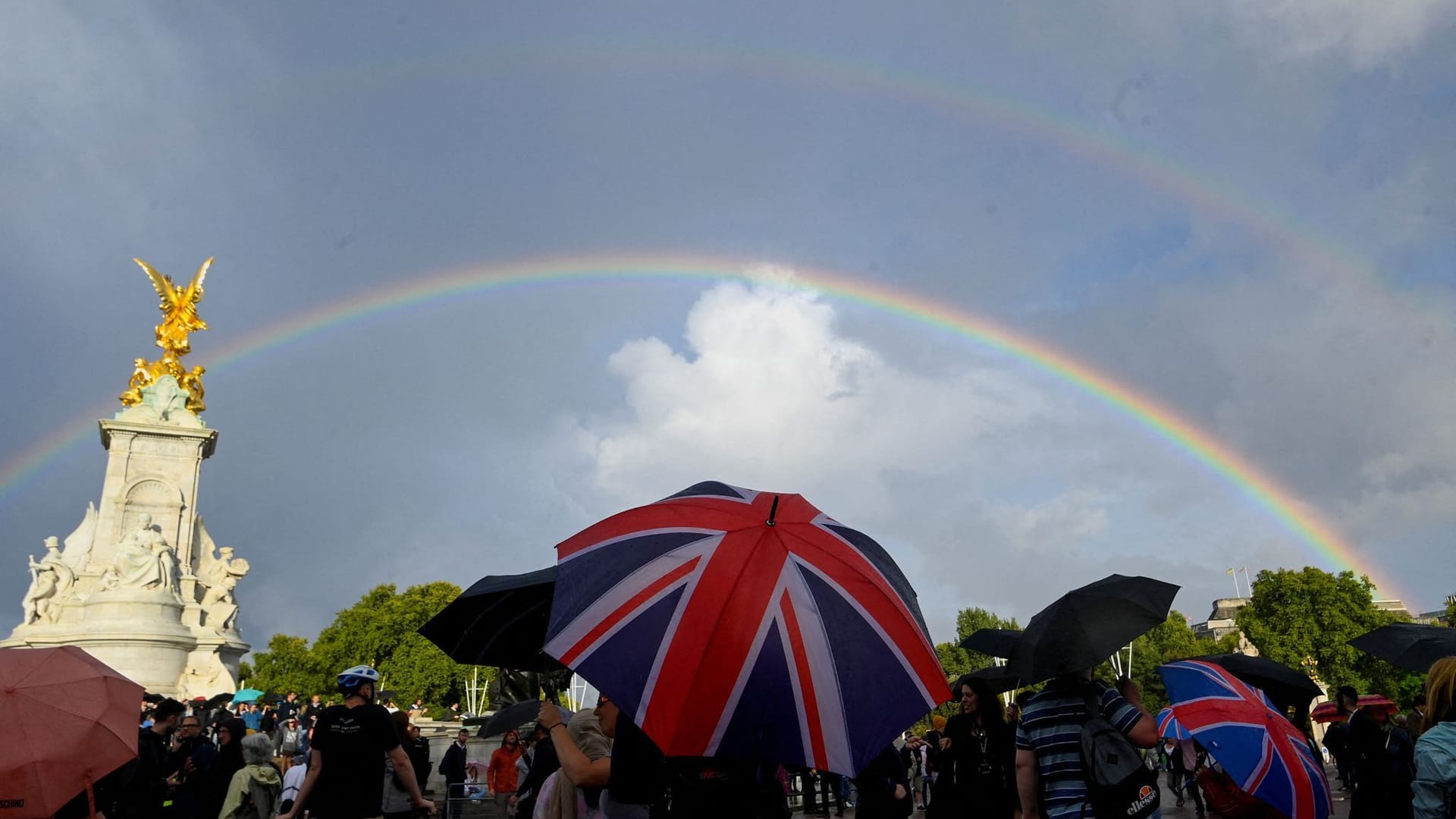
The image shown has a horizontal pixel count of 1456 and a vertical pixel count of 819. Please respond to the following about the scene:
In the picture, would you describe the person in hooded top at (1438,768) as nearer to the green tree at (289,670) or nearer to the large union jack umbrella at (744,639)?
the large union jack umbrella at (744,639)

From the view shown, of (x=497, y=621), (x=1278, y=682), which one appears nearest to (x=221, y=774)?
(x=497, y=621)

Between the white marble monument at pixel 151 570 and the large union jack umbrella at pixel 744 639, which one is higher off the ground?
the white marble monument at pixel 151 570

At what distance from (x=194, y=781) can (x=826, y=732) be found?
8715mm

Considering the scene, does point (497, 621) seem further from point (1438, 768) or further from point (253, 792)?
point (1438, 768)

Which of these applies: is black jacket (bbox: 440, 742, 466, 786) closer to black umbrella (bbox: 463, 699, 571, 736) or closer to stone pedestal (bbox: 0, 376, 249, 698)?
black umbrella (bbox: 463, 699, 571, 736)

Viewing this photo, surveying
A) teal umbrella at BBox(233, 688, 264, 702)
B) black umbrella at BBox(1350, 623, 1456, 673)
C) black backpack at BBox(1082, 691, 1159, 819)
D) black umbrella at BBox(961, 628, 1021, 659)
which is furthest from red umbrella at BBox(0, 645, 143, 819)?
teal umbrella at BBox(233, 688, 264, 702)

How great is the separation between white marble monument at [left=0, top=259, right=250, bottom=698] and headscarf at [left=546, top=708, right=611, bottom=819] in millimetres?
37761

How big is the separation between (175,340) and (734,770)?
6331cm

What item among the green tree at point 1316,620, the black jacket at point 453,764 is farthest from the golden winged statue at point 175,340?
the green tree at point 1316,620

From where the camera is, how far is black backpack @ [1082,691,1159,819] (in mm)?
4781

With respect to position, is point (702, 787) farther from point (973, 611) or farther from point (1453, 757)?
point (973, 611)

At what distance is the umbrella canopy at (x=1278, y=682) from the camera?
7887 millimetres

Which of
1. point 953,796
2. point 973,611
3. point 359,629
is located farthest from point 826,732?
point 973,611

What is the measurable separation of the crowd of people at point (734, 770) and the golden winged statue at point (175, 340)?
162 feet
